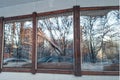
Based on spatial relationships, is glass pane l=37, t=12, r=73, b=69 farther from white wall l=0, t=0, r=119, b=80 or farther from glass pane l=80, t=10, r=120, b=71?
glass pane l=80, t=10, r=120, b=71

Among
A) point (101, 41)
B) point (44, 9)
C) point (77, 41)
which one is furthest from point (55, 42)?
point (101, 41)

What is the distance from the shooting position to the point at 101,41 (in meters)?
5.54

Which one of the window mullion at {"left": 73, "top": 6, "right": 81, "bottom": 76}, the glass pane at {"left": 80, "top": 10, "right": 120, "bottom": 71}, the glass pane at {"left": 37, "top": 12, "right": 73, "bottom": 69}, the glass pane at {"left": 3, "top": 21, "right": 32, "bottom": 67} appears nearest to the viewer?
the glass pane at {"left": 80, "top": 10, "right": 120, "bottom": 71}

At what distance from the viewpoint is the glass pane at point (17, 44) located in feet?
21.1

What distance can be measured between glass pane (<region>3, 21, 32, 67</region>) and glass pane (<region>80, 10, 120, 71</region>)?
1822 millimetres

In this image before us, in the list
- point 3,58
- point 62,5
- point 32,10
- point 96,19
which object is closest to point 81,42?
point 96,19

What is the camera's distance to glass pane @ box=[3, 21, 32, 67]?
21.1 ft

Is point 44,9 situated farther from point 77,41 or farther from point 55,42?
point 77,41

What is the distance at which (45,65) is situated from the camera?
6.07 meters

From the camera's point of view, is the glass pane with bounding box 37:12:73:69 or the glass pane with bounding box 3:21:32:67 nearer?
the glass pane with bounding box 37:12:73:69

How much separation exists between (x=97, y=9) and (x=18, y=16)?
2611mm

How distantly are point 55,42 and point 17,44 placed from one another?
141 centimetres

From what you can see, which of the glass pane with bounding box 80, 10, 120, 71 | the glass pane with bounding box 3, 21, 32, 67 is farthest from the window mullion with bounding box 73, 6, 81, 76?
the glass pane with bounding box 3, 21, 32, 67

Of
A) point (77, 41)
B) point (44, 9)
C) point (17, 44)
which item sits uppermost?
point (44, 9)
